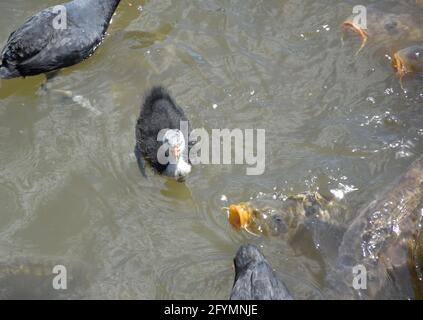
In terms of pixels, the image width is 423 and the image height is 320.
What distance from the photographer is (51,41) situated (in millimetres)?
6914

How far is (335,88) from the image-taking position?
22.9 ft

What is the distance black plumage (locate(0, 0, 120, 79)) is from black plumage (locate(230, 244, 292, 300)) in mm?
3184

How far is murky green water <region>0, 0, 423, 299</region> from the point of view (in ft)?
18.4

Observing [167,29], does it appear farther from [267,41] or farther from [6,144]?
[6,144]

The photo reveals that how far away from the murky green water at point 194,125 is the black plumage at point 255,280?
32 cm

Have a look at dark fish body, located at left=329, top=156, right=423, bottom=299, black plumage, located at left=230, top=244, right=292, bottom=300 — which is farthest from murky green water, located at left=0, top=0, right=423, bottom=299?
black plumage, located at left=230, top=244, right=292, bottom=300

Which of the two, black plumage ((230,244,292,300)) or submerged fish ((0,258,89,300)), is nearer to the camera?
black plumage ((230,244,292,300))

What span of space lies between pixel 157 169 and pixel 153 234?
0.72 m

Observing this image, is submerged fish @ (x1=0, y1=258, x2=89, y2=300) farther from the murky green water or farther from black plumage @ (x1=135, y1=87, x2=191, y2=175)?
black plumage @ (x1=135, y1=87, x2=191, y2=175)

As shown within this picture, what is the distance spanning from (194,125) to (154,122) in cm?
56

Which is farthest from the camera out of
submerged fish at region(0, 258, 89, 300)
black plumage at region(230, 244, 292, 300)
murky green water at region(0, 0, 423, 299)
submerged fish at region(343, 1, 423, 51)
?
submerged fish at region(343, 1, 423, 51)

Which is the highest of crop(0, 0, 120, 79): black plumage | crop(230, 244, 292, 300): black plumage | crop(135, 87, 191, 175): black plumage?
crop(0, 0, 120, 79): black plumage

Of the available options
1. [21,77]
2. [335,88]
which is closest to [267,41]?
[335,88]

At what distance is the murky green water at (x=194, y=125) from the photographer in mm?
5621
